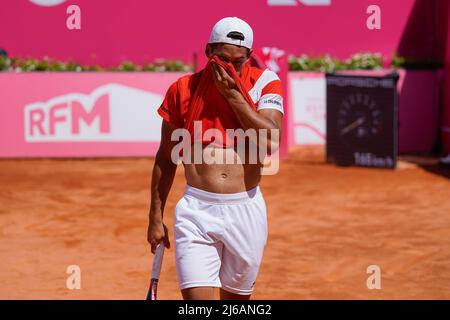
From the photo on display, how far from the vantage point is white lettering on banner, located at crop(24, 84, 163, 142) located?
1692 centimetres

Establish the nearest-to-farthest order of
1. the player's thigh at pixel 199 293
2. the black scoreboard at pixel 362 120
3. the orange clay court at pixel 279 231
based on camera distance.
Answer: the player's thigh at pixel 199 293, the orange clay court at pixel 279 231, the black scoreboard at pixel 362 120

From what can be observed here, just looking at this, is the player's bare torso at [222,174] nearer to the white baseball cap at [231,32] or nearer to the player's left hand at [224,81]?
the player's left hand at [224,81]

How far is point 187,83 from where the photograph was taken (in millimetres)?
4996

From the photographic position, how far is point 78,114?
1689 centimetres

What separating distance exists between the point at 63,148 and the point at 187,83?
490 inches

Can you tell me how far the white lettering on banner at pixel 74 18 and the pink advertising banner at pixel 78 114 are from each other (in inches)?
117

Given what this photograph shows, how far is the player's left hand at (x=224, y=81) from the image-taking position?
4.70 metres

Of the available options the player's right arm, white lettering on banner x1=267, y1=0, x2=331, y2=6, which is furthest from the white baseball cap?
white lettering on banner x1=267, y1=0, x2=331, y2=6

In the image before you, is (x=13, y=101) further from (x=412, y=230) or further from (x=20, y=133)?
(x=412, y=230)

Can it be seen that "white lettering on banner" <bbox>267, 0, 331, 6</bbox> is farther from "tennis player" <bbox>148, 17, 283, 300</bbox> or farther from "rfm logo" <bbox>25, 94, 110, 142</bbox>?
"tennis player" <bbox>148, 17, 283, 300</bbox>

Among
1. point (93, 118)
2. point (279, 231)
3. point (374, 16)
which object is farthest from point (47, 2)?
point (279, 231)

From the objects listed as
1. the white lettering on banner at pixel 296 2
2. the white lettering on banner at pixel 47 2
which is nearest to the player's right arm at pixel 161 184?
the white lettering on banner at pixel 296 2

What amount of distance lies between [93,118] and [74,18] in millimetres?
4020
